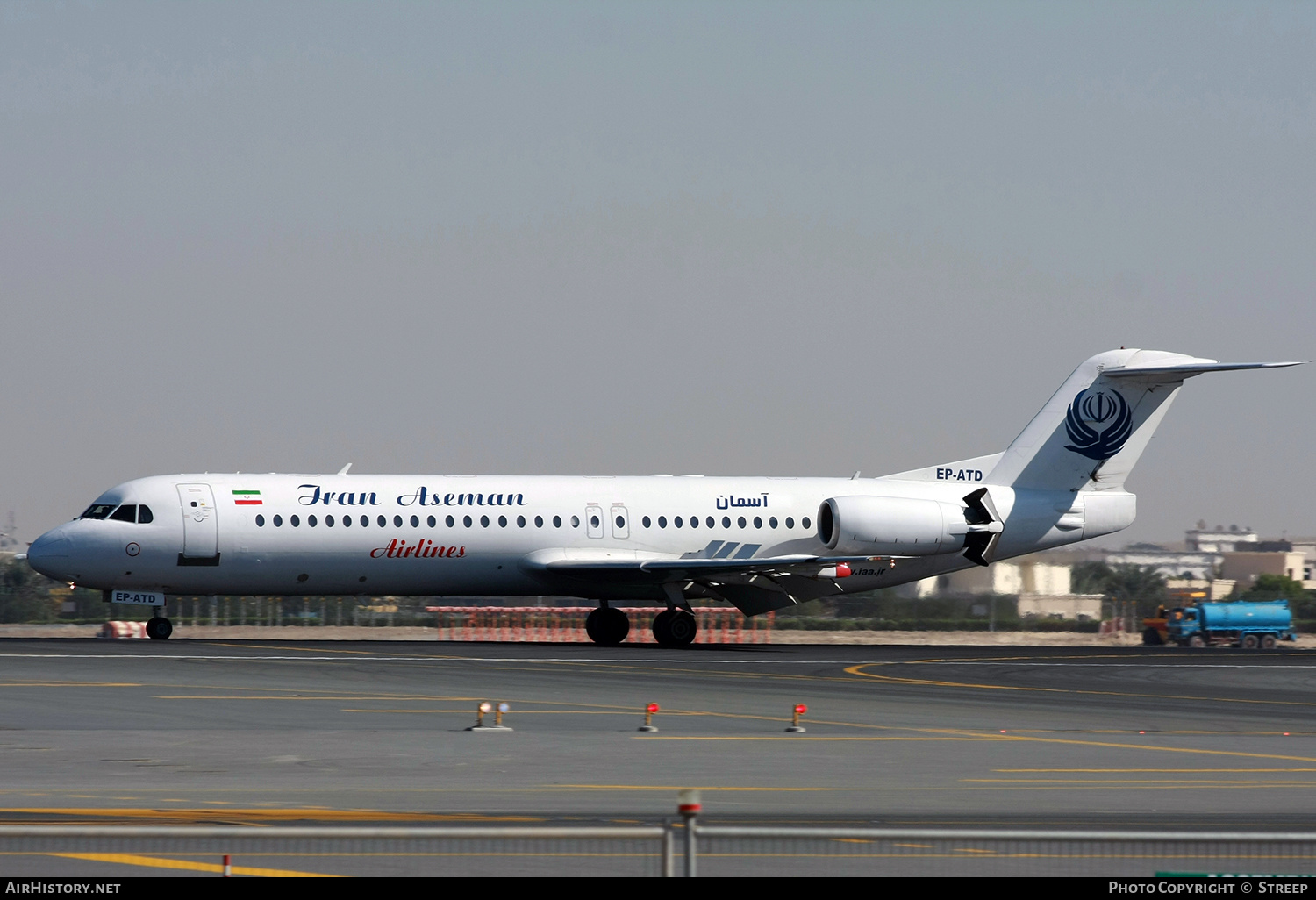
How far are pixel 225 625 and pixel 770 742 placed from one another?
123 ft

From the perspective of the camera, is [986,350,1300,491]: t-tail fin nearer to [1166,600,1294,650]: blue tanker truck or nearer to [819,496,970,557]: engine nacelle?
[819,496,970,557]: engine nacelle

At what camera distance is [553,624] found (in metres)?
62.9

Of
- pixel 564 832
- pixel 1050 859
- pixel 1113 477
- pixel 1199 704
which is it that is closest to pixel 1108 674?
pixel 1199 704

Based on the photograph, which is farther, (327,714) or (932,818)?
(327,714)

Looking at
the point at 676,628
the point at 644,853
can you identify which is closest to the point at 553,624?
the point at 676,628

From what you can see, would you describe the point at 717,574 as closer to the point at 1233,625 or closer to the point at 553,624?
the point at 553,624

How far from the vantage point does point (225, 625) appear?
56125mm

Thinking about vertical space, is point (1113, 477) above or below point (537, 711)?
above

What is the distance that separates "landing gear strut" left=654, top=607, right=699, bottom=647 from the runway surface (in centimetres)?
633

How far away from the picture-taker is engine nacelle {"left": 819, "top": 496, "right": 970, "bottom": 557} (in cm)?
4497

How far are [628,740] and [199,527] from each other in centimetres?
2182

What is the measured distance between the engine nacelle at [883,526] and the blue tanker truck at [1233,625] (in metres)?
20.3

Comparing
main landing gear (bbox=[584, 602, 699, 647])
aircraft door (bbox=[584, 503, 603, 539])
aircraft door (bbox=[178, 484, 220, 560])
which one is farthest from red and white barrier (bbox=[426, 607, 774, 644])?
aircraft door (bbox=[178, 484, 220, 560])
